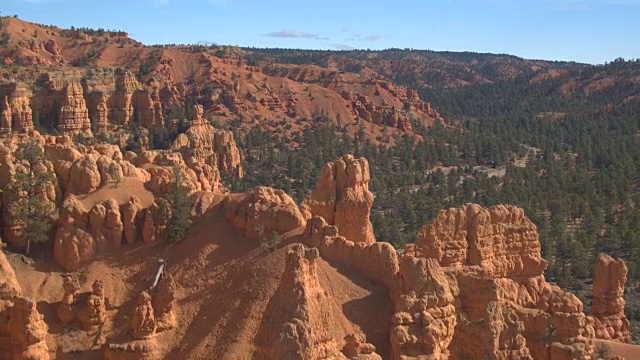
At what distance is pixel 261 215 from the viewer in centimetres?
2436

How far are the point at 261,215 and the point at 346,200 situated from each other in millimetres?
4579

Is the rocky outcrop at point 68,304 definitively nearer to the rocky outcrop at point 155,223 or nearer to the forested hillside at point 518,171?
the rocky outcrop at point 155,223

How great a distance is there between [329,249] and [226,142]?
52532mm

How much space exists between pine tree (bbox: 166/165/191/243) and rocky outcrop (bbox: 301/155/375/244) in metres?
4.25

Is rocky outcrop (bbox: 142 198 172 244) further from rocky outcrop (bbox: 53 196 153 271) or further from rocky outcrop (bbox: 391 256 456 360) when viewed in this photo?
rocky outcrop (bbox: 391 256 456 360)

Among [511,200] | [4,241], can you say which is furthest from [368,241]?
[511,200]

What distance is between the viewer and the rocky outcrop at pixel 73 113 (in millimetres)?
72000

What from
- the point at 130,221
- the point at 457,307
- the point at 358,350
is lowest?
the point at 358,350

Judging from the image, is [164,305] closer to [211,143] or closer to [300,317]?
[300,317]

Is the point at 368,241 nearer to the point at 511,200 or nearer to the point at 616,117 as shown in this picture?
the point at 511,200

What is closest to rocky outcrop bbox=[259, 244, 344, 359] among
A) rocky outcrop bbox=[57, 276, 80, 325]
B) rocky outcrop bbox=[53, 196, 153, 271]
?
rocky outcrop bbox=[57, 276, 80, 325]

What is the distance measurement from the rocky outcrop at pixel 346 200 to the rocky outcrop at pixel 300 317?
7.22 meters

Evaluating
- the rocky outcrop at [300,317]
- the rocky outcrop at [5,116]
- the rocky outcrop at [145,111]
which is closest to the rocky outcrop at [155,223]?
the rocky outcrop at [300,317]

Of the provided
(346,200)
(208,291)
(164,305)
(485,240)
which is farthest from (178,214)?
(485,240)
